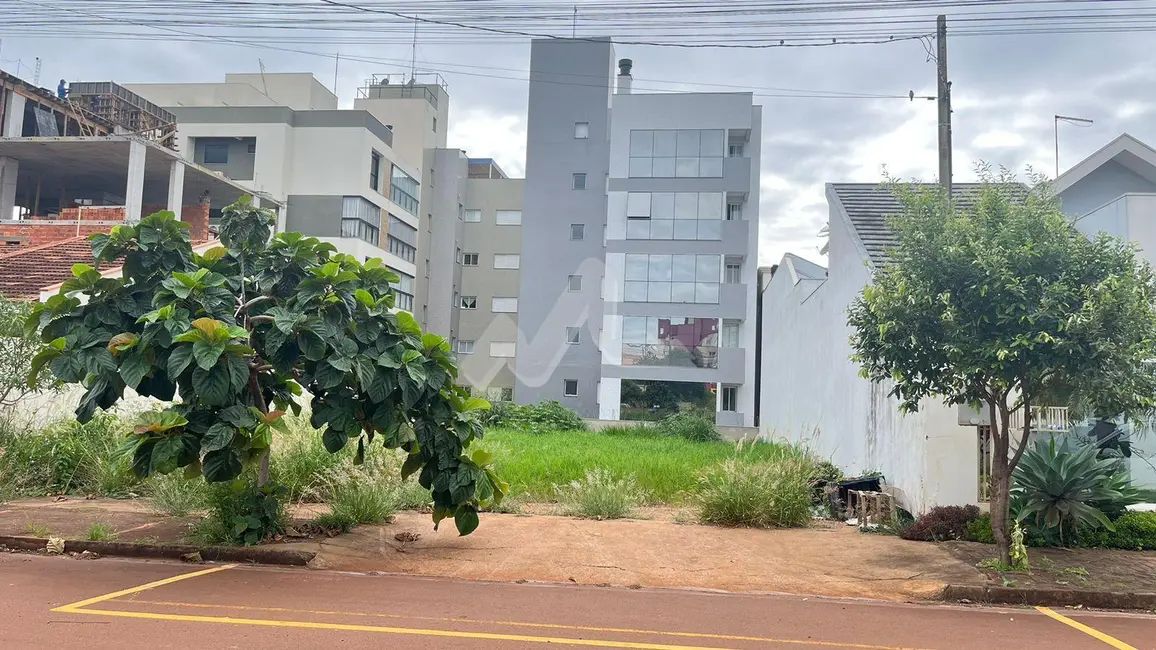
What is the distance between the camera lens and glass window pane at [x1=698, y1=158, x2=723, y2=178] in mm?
35625

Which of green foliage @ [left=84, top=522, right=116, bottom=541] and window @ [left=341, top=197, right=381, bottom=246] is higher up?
window @ [left=341, top=197, right=381, bottom=246]

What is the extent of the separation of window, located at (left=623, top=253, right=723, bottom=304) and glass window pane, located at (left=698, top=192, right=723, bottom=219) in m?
1.74

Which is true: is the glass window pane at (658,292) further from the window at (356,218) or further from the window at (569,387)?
the window at (356,218)

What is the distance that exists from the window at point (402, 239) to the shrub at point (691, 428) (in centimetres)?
1965

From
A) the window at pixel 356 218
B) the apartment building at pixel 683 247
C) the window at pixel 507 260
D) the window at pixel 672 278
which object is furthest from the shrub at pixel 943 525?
the window at pixel 507 260

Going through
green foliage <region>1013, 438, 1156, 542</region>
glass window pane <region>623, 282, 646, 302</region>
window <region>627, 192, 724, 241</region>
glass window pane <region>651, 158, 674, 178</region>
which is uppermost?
glass window pane <region>651, 158, 674, 178</region>

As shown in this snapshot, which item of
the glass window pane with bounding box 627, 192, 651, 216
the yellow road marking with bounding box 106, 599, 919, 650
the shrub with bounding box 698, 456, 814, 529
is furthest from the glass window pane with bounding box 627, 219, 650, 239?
the yellow road marking with bounding box 106, 599, 919, 650

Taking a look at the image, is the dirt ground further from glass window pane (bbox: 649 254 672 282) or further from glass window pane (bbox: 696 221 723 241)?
glass window pane (bbox: 696 221 723 241)

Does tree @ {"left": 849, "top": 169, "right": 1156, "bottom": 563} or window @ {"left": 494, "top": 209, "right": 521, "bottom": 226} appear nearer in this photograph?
tree @ {"left": 849, "top": 169, "right": 1156, "bottom": 563}

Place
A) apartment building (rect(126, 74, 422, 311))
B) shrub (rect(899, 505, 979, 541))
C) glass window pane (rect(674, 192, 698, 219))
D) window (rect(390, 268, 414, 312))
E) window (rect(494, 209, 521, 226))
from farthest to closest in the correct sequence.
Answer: window (rect(494, 209, 521, 226)), window (rect(390, 268, 414, 312)), apartment building (rect(126, 74, 422, 311)), glass window pane (rect(674, 192, 698, 219)), shrub (rect(899, 505, 979, 541))

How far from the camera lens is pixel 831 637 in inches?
265

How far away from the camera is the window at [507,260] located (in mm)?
52688

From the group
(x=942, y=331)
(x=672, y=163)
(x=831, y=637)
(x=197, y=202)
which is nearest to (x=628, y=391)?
(x=672, y=163)

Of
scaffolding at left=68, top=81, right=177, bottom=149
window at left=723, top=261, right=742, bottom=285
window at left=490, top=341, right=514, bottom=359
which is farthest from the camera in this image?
window at left=490, top=341, right=514, bottom=359
